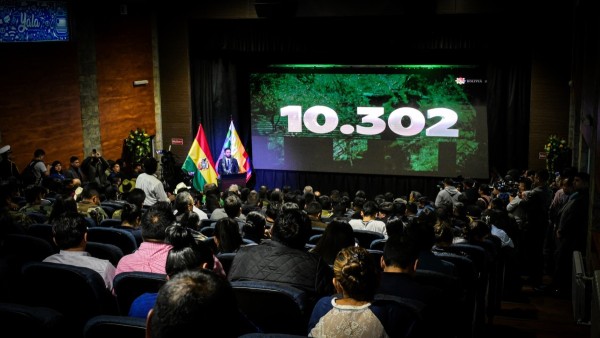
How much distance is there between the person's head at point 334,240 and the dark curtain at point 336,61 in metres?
9.01

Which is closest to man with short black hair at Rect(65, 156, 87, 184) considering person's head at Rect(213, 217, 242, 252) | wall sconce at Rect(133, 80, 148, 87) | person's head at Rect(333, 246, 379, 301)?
wall sconce at Rect(133, 80, 148, 87)

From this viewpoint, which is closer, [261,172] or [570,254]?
[570,254]

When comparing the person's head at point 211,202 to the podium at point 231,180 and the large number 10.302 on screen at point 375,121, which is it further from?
the large number 10.302 on screen at point 375,121

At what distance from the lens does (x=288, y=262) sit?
3.81 metres

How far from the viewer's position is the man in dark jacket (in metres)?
3.74

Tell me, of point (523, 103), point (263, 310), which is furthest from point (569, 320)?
point (523, 103)

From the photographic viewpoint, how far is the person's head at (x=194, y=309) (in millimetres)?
1759

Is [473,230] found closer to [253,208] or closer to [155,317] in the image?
[253,208]

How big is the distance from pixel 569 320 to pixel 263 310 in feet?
13.5

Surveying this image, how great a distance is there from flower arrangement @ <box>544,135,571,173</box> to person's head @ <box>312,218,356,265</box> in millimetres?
7911

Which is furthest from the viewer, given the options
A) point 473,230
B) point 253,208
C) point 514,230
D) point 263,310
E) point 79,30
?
point 79,30

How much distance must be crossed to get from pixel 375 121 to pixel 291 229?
10.4m

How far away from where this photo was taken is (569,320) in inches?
259

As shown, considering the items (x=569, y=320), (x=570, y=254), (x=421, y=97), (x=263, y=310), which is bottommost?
(x=569, y=320)
